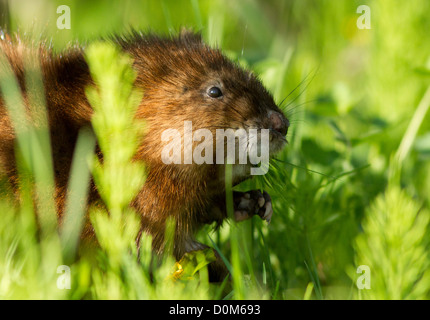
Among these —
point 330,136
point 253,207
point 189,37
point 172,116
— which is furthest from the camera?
point 330,136

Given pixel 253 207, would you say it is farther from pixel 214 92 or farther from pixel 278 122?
pixel 214 92

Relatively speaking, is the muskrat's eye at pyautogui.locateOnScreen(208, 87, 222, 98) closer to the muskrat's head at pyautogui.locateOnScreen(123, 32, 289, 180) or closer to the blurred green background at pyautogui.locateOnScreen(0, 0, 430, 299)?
the muskrat's head at pyautogui.locateOnScreen(123, 32, 289, 180)

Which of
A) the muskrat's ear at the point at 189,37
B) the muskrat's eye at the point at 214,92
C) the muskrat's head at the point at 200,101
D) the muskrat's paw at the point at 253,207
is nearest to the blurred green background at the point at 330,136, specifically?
the muskrat's paw at the point at 253,207

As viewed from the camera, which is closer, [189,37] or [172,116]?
[172,116]

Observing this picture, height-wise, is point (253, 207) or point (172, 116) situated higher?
point (172, 116)

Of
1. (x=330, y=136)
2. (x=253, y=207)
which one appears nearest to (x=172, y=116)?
(x=253, y=207)

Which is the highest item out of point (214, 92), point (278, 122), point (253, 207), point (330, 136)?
point (330, 136)
